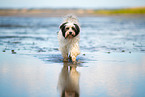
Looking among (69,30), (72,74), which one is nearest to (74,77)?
(72,74)

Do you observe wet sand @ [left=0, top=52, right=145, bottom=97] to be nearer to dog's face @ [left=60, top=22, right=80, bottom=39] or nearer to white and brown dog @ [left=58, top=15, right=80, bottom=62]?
white and brown dog @ [left=58, top=15, right=80, bottom=62]

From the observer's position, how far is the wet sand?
5.71m

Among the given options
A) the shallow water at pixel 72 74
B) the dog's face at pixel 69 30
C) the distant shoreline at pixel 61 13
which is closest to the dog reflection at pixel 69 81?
the shallow water at pixel 72 74

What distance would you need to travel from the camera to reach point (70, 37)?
28.2 feet

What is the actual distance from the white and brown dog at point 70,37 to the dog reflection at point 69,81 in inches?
23.4

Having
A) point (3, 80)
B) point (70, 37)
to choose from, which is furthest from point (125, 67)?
point (3, 80)

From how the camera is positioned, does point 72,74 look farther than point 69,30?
No

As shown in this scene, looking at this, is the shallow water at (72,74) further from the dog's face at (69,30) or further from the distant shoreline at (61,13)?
the distant shoreline at (61,13)

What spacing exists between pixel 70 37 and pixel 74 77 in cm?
180

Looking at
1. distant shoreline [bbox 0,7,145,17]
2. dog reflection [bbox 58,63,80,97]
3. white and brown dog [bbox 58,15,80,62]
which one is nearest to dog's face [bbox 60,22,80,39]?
white and brown dog [bbox 58,15,80,62]

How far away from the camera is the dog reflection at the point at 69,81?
5.74 metres

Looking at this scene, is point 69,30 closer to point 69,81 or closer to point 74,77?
point 74,77

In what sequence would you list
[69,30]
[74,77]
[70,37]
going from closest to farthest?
[74,77] → [69,30] → [70,37]

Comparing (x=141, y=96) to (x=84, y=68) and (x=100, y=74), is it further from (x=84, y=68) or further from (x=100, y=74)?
(x=84, y=68)
